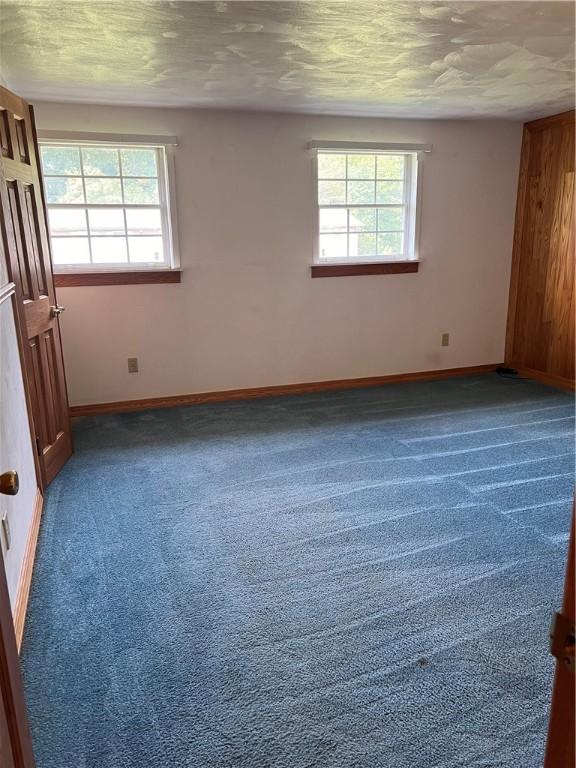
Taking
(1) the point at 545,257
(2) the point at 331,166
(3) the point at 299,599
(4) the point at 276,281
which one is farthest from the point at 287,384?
(3) the point at 299,599

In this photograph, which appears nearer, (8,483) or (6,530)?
(8,483)

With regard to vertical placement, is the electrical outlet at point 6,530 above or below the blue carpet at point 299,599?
above

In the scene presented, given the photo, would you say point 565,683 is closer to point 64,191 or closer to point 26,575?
point 26,575

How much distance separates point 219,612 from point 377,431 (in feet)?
6.95

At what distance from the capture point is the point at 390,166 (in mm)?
4820

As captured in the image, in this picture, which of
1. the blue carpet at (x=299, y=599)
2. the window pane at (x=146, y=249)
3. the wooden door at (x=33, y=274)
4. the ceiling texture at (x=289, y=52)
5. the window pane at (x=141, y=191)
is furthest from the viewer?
the window pane at (x=146, y=249)

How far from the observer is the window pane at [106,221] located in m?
4.12

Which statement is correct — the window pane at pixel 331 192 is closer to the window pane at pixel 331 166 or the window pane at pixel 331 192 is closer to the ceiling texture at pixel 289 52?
the window pane at pixel 331 166

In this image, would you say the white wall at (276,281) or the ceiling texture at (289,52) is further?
the white wall at (276,281)

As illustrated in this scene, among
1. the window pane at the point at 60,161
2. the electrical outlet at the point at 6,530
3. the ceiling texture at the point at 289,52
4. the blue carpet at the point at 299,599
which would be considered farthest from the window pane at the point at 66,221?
the electrical outlet at the point at 6,530

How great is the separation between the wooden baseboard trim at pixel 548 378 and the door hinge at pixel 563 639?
439 centimetres

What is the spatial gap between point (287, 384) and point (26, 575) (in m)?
2.92

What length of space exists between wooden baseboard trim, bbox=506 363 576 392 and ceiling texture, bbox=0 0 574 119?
88.3 inches

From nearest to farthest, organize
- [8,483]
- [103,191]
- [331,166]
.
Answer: [8,483], [103,191], [331,166]
